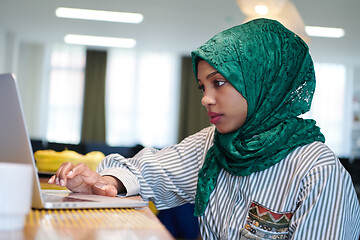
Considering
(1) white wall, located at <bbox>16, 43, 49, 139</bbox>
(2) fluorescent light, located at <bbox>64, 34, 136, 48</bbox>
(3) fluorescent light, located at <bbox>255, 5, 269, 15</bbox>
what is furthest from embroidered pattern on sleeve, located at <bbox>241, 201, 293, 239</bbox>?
(1) white wall, located at <bbox>16, 43, 49, 139</bbox>

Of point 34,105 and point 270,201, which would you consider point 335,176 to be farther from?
point 34,105

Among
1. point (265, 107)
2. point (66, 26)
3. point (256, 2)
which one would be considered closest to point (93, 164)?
point (265, 107)

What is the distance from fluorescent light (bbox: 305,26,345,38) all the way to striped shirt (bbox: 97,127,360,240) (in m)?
6.35

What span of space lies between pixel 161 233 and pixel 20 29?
877cm

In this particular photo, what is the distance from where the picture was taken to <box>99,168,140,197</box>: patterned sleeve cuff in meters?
1.09

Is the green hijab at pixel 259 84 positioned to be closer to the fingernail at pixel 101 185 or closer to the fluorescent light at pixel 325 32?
the fingernail at pixel 101 185

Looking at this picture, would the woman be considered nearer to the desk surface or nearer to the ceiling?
the desk surface

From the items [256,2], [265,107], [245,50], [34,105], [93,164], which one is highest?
[256,2]

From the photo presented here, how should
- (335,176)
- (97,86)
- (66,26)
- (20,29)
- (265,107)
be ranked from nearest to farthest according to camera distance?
1. (335,176)
2. (265,107)
3. (66,26)
4. (20,29)
5. (97,86)

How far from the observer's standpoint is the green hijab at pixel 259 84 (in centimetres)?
113

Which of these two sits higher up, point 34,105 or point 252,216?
point 252,216

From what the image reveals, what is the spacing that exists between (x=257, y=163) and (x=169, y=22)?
21.4 ft

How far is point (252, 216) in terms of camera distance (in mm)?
1068

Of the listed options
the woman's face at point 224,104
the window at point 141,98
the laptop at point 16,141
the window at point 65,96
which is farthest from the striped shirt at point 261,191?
the window at point 65,96
